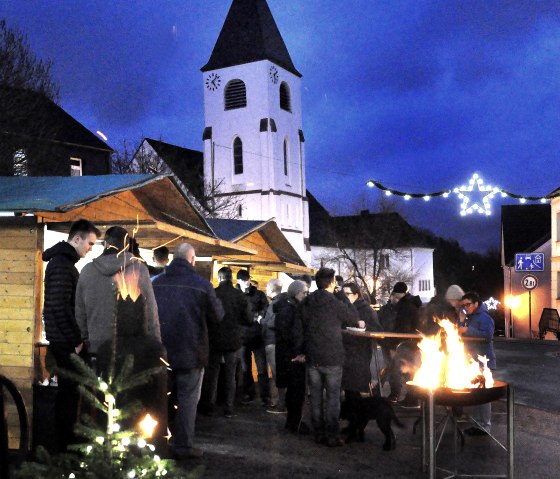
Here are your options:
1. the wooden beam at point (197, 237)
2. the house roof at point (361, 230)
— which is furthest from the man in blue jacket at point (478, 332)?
the house roof at point (361, 230)

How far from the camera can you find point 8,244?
A: 758 centimetres

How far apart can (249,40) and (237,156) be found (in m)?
10.7

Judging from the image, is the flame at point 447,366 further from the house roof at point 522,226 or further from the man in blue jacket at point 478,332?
the house roof at point 522,226

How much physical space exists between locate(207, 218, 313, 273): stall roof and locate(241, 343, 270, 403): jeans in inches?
132

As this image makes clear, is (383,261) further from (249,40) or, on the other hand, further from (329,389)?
(329,389)

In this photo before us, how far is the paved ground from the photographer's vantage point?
280 inches

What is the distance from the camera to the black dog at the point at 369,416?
800cm

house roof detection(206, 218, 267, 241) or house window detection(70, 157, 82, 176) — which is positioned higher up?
house window detection(70, 157, 82, 176)

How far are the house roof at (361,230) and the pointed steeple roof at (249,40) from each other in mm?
15700

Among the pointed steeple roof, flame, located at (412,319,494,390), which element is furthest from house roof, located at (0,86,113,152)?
the pointed steeple roof

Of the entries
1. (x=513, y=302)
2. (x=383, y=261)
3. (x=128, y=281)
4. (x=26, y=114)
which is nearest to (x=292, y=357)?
(x=128, y=281)

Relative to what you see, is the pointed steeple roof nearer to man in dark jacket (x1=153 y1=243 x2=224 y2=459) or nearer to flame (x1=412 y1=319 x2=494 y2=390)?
man in dark jacket (x1=153 y1=243 x2=224 y2=459)

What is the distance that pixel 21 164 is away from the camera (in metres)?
28.9

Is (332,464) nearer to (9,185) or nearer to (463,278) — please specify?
(9,185)
